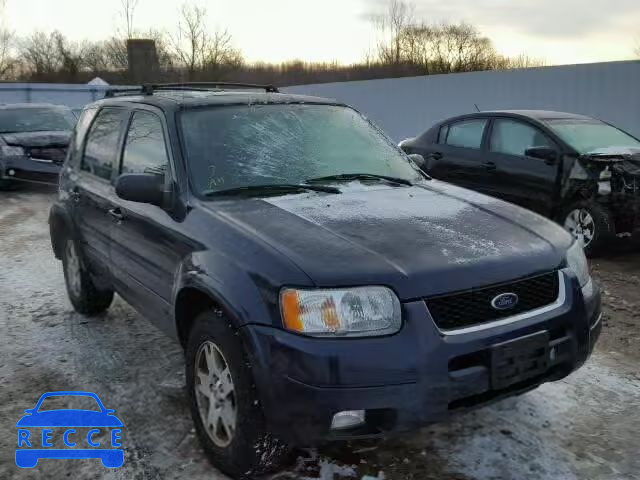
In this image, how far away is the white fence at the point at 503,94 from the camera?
42.8 ft

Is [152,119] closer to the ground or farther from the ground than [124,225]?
farther from the ground

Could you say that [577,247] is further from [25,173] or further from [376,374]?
[25,173]

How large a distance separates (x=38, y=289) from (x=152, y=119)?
112 inches

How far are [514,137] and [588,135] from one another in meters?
0.80

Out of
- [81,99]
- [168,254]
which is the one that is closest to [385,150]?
[168,254]

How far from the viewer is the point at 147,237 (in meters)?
3.39

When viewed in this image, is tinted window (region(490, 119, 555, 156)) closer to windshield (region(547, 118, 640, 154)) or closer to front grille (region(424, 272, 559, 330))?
windshield (region(547, 118, 640, 154))

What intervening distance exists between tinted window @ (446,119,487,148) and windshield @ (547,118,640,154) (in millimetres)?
878

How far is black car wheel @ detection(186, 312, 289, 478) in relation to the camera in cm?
249

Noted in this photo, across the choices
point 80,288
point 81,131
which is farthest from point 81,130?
point 80,288

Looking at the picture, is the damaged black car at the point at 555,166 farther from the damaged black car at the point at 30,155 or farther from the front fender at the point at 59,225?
the damaged black car at the point at 30,155

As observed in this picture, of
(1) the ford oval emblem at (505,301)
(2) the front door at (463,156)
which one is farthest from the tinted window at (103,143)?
(2) the front door at (463,156)

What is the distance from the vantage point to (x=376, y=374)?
229 cm

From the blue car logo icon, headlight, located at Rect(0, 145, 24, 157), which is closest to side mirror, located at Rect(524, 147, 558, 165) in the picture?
the blue car logo icon
